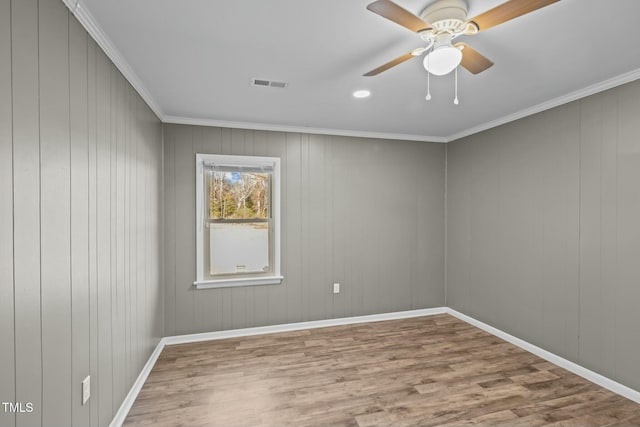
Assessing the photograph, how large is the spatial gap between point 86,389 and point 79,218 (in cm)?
92

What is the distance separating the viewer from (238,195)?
373 cm

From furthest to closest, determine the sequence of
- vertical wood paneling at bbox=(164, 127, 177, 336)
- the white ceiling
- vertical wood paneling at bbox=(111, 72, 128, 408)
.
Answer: vertical wood paneling at bbox=(164, 127, 177, 336) < vertical wood paneling at bbox=(111, 72, 128, 408) < the white ceiling

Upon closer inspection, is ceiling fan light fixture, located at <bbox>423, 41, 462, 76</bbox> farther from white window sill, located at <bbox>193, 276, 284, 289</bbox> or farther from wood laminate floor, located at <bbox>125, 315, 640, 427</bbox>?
white window sill, located at <bbox>193, 276, 284, 289</bbox>

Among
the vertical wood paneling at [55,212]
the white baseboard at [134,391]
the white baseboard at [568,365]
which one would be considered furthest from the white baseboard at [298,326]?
the vertical wood paneling at [55,212]

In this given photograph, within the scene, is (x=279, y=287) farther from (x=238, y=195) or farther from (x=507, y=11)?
(x=507, y=11)

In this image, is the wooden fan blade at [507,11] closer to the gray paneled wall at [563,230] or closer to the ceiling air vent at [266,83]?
the ceiling air vent at [266,83]

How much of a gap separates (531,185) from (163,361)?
13.5 ft

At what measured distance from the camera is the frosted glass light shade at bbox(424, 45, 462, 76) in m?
1.54

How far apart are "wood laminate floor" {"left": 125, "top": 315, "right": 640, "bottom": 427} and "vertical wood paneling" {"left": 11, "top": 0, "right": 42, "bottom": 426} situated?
1229 mm

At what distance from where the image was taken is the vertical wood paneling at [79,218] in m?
1.53

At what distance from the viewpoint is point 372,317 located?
13.5 ft

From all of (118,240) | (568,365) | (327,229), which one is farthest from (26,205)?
(568,365)

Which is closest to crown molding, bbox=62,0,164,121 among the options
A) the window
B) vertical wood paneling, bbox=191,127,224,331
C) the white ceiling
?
the white ceiling

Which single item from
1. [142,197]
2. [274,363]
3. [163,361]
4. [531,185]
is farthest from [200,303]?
[531,185]
